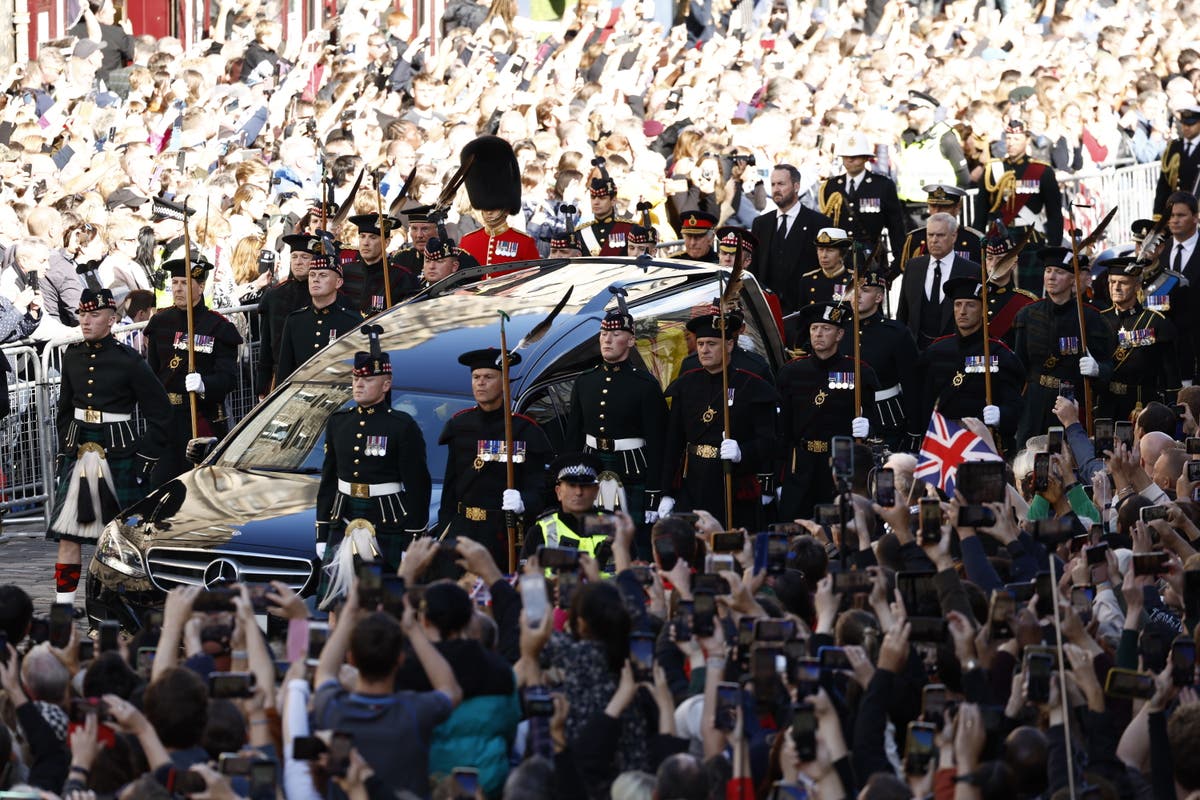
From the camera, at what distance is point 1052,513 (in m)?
10.2

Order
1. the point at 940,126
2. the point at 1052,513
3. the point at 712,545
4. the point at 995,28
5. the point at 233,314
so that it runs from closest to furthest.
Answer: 1. the point at 712,545
2. the point at 1052,513
3. the point at 233,314
4. the point at 940,126
5. the point at 995,28

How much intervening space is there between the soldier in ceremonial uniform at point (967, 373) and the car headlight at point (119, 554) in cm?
445

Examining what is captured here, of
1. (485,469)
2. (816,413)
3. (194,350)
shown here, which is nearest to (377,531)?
(485,469)

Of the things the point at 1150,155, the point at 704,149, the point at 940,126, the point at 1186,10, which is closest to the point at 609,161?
the point at 704,149

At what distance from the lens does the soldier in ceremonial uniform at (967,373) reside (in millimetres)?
13648

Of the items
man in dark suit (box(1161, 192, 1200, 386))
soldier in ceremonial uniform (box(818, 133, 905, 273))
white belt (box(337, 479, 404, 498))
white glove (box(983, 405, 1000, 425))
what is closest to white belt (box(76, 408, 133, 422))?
white belt (box(337, 479, 404, 498))

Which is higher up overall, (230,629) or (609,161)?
(609,161)

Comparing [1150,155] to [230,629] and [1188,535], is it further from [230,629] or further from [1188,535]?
[230,629]

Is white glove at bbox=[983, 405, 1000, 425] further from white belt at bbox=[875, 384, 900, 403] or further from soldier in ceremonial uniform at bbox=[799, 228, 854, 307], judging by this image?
soldier in ceremonial uniform at bbox=[799, 228, 854, 307]

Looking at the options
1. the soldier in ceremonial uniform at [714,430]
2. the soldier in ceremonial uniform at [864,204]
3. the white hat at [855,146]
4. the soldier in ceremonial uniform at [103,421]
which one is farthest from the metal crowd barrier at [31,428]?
the white hat at [855,146]

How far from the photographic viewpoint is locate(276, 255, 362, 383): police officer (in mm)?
14039

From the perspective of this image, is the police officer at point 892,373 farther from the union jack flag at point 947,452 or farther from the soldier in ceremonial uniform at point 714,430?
the union jack flag at point 947,452

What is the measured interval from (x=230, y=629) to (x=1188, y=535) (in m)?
3.75

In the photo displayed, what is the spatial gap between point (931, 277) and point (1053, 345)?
4.53 feet
